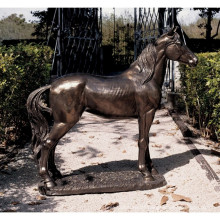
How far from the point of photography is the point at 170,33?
4184 mm

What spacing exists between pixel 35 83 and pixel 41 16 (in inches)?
542

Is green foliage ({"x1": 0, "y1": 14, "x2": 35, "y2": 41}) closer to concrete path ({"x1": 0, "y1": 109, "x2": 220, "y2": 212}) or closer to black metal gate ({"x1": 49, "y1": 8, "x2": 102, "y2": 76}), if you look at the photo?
black metal gate ({"x1": 49, "y1": 8, "x2": 102, "y2": 76})

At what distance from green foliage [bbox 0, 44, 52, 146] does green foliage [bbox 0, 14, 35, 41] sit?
1454 cm

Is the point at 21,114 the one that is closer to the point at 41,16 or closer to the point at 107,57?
the point at 107,57

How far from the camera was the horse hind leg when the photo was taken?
13.2 ft

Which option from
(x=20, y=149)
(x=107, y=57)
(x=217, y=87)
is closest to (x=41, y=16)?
(x=107, y=57)

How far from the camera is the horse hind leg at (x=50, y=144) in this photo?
403cm

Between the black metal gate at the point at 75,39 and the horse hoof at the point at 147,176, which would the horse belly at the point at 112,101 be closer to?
the horse hoof at the point at 147,176

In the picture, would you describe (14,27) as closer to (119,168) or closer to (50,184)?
(119,168)

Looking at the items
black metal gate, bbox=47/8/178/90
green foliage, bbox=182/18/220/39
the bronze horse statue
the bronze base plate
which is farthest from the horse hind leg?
green foliage, bbox=182/18/220/39

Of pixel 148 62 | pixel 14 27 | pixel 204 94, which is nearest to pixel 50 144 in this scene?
pixel 148 62

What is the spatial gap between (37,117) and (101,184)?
1227 mm

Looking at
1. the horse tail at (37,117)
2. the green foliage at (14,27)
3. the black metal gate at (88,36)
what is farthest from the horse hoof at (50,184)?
the green foliage at (14,27)

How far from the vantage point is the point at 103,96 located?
13.4 feet
